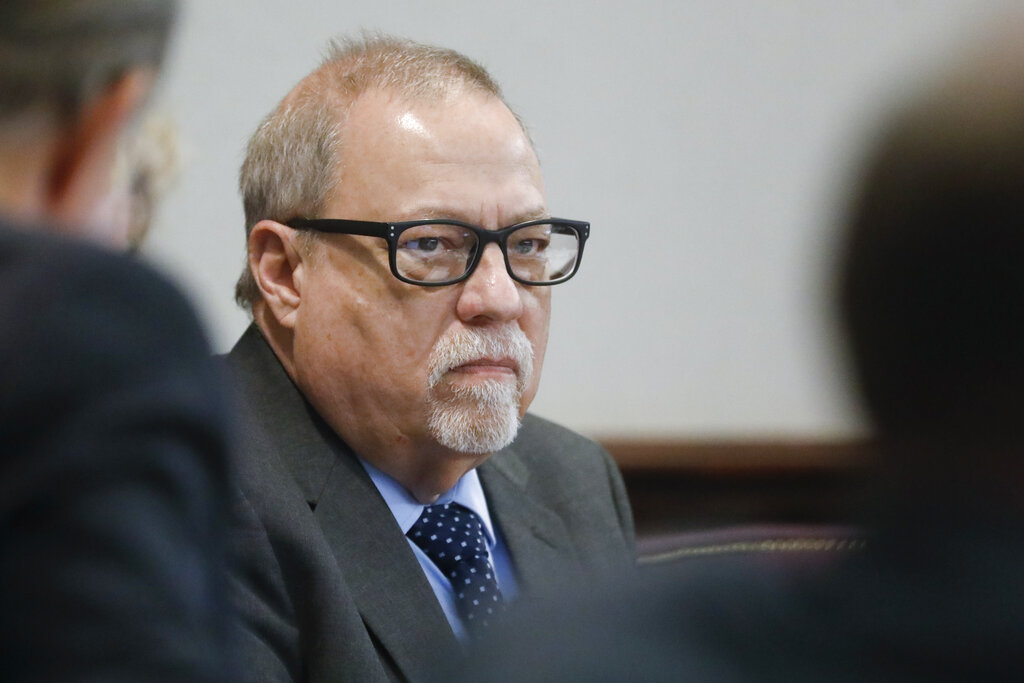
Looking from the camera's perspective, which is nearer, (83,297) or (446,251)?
(83,297)


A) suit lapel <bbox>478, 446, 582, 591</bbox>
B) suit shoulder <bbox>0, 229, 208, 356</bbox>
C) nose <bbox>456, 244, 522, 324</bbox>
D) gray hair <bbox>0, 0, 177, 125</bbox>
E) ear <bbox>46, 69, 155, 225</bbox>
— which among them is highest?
gray hair <bbox>0, 0, 177, 125</bbox>

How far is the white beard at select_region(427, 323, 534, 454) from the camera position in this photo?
5.87ft

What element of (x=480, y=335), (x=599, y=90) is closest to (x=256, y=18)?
(x=599, y=90)

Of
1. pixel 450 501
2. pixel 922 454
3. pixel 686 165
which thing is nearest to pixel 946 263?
pixel 922 454

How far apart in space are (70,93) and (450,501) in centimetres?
123

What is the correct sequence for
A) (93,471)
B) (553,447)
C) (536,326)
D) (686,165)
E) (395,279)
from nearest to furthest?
(93,471)
(395,279)
(536,326)
(553,447)
(686,165)

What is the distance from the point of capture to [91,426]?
659 mm

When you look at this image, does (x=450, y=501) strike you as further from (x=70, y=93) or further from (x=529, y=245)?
(x=70, y=93)

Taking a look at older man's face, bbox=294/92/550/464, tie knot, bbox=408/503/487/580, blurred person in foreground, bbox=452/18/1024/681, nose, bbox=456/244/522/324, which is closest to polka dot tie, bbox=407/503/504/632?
tie knot, bbox=408/503/487/580

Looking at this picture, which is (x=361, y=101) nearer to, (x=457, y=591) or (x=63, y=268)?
(x=457, y=591)

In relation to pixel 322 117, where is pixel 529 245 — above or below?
below

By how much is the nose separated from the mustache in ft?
0.07

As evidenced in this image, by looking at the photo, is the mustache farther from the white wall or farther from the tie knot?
the white wall

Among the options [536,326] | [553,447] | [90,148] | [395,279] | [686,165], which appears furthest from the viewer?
[686,165]
